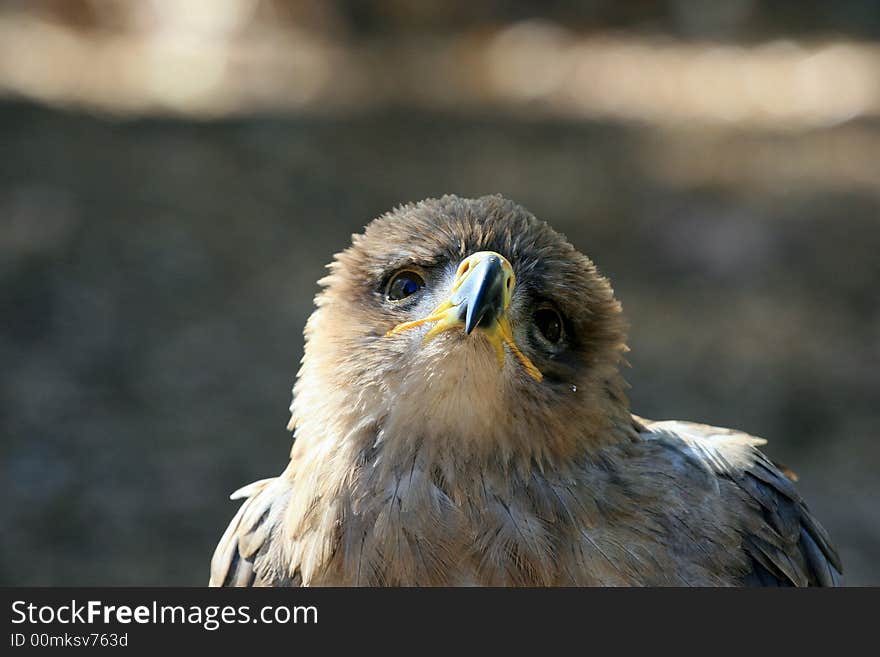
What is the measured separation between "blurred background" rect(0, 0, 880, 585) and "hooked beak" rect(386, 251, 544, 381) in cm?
335

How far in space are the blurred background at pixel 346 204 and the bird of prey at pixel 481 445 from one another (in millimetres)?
3009

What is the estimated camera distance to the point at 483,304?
248 cm

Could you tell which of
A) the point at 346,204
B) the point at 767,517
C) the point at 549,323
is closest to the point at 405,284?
the point at 549,323

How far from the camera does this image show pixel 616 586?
2.66 m

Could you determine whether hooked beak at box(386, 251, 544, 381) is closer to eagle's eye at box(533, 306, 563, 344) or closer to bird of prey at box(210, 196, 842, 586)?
bird of prey at box(210, 196, 842, 586)

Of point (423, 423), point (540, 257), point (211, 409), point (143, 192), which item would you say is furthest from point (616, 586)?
point (143, 192)

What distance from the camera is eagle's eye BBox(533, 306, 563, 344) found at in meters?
2.81

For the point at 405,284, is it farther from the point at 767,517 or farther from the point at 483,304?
the point at 767,517

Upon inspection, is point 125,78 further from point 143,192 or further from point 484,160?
point 484,160

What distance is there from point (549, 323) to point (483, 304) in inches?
15.5

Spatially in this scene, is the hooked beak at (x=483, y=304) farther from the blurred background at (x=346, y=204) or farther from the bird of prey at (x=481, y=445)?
the blurred background at (x=346, y=204)

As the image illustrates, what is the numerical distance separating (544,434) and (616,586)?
1.26ft

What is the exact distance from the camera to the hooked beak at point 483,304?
249 cm

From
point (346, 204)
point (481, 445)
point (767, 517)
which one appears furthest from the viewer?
point (346, 204)
